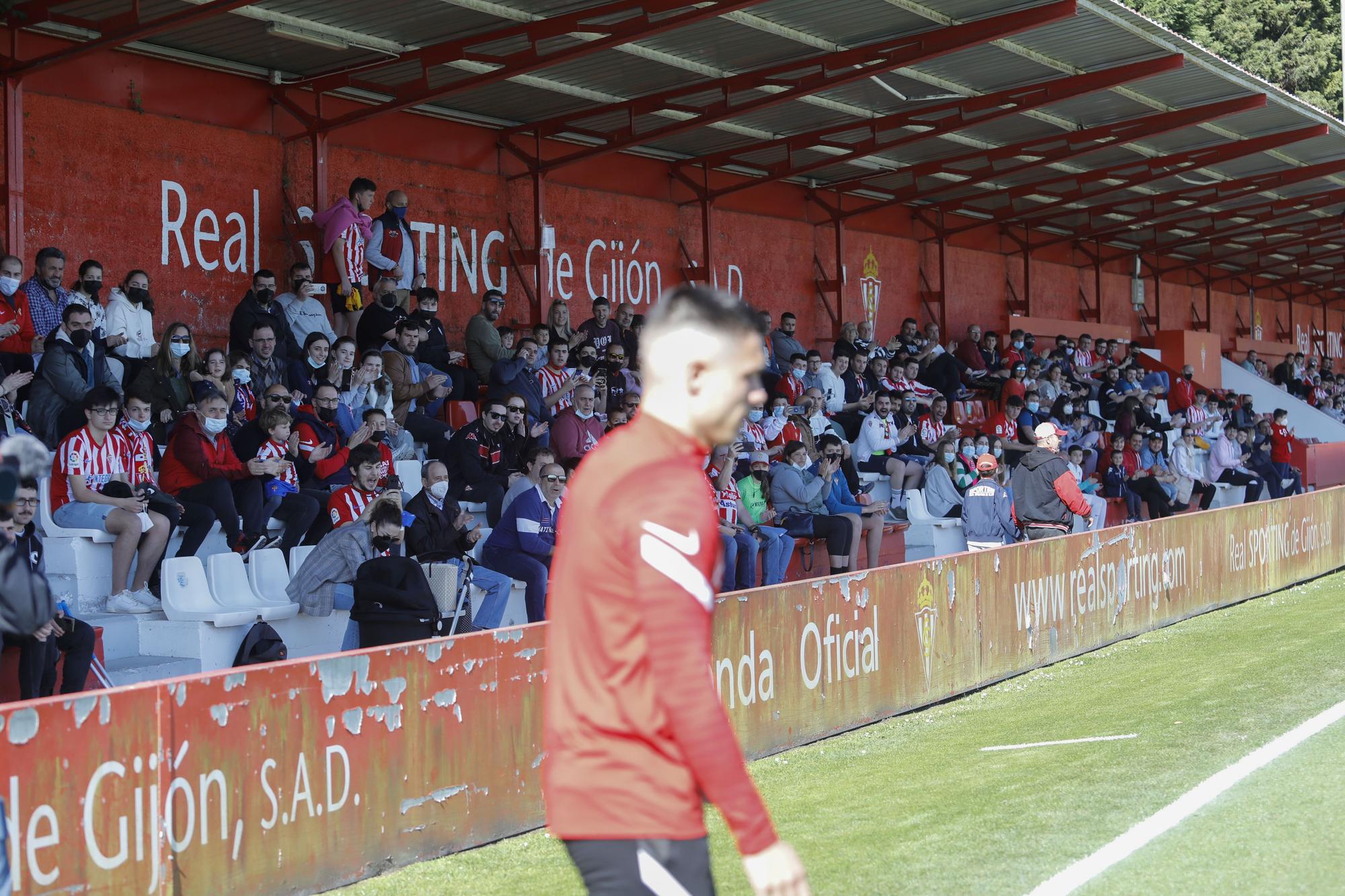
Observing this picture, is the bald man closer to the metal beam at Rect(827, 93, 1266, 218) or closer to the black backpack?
the black backpack

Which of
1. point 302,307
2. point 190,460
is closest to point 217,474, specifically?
point 190,460

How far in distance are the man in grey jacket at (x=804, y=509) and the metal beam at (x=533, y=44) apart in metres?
4.25

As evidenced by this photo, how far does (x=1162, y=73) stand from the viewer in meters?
19.8

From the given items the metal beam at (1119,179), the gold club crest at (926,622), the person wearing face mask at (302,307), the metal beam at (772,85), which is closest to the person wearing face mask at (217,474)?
the person wearing face mask at (302,307)

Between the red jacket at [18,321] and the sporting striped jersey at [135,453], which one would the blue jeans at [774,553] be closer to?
the sporting striped jersey at [135,453]

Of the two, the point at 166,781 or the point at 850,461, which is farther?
the point at 850,461

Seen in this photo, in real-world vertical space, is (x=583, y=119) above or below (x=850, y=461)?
above

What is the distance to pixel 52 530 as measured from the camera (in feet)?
32.7

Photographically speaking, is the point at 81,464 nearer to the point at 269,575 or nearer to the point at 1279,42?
the point at 269,575

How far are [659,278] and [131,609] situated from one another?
43.0 feet

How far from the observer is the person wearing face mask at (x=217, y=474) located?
10516mm

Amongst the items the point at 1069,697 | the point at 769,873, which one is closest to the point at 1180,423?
the point at 1069,697

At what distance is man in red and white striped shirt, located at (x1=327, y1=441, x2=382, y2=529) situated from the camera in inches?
419

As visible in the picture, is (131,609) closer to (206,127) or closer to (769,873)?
(206,127)
